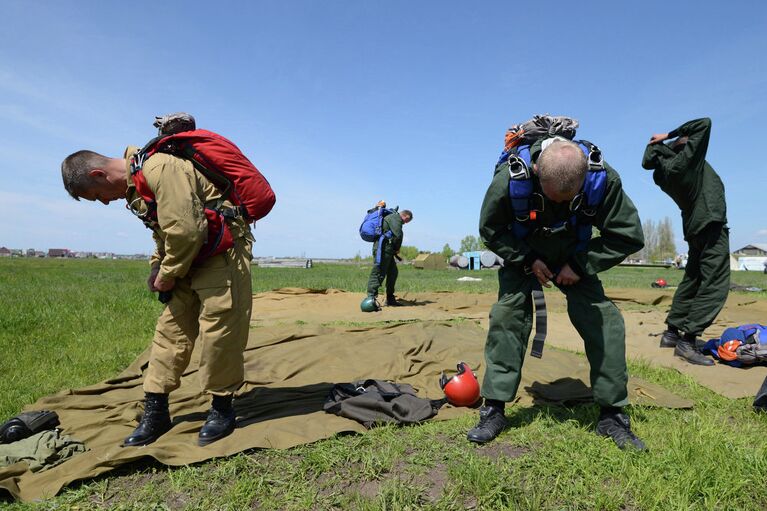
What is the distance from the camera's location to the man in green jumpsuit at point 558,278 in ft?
9.90

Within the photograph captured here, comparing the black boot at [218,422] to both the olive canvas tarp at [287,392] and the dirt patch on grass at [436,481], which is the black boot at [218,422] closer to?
the olive canvas tarp at [287,392]

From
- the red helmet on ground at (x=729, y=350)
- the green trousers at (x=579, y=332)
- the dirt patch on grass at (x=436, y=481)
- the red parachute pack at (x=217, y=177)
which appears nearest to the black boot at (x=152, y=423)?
the red parachute pack at (x=217, y=177)

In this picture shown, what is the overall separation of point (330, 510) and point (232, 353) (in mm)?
1327

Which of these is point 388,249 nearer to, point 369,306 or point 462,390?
point 369,306

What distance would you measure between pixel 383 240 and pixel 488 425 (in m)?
7.06

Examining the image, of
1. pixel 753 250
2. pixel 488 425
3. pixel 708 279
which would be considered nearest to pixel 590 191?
pixel 488 425

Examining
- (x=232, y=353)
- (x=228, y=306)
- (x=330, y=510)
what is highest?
(x=228, y=306)

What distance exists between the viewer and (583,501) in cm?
231

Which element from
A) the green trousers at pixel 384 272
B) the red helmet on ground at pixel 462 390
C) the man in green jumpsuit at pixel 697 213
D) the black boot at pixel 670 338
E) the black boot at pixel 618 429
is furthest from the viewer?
the green trousers at pixel 384 272

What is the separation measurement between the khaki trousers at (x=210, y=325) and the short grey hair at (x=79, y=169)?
2.85 ft

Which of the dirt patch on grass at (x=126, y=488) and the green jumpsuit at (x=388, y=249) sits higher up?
the green jumpsuit at (x=388, y=249)

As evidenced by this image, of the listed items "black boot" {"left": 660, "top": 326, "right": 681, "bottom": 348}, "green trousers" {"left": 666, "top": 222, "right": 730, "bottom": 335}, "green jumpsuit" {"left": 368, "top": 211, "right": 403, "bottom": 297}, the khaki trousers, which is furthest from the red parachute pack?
"green jumpsuit" {"left": 368, "top": 211, "right": 403, "bottom": 297}

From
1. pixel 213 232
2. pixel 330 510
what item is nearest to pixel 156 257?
pixel 213 232

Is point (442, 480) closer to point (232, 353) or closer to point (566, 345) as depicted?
point (232, 353)
